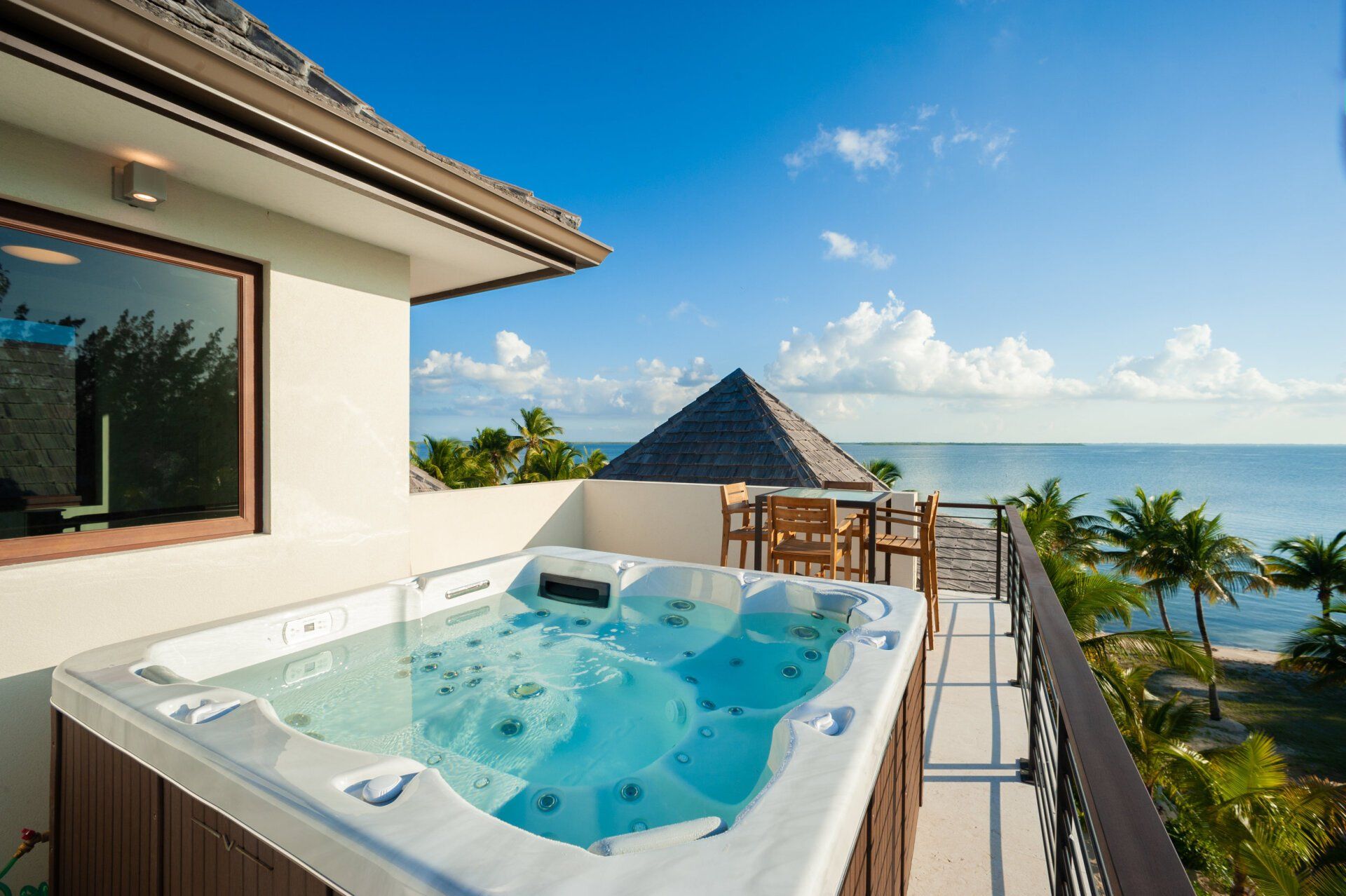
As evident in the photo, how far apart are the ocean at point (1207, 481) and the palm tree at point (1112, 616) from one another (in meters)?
5.87

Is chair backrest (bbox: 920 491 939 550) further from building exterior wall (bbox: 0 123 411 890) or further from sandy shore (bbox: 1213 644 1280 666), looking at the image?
sandy shore (bbox: 1213 644 1280 666)

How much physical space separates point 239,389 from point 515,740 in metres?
2.20

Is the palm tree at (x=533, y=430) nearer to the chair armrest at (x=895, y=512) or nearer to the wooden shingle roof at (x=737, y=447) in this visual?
the wooden shingle roof at (x=737, y=447)

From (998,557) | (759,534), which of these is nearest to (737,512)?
(759,534)

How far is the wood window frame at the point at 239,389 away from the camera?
2.36m

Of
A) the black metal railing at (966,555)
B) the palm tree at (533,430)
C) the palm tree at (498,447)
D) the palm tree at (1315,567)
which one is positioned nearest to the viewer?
the black metal railing at (966,555)

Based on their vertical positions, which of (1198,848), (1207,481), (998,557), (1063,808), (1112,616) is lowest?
(1198,848)

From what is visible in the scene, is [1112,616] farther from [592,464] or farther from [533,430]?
[533,430]

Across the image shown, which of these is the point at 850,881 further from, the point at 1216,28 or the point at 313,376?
the point at 1216,28

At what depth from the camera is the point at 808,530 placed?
4301mm

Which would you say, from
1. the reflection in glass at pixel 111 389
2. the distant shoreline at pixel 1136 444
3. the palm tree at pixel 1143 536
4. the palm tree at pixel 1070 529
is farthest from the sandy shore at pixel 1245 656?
the distant shoreline at pixel 1136 444

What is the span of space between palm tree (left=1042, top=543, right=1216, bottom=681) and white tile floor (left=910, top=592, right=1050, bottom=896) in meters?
2.87

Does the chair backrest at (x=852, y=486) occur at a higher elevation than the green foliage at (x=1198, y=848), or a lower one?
higher

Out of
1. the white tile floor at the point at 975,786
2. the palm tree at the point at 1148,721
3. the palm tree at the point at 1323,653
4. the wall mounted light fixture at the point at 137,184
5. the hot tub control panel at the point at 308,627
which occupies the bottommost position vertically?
the palm tree at the point at 1323,653
